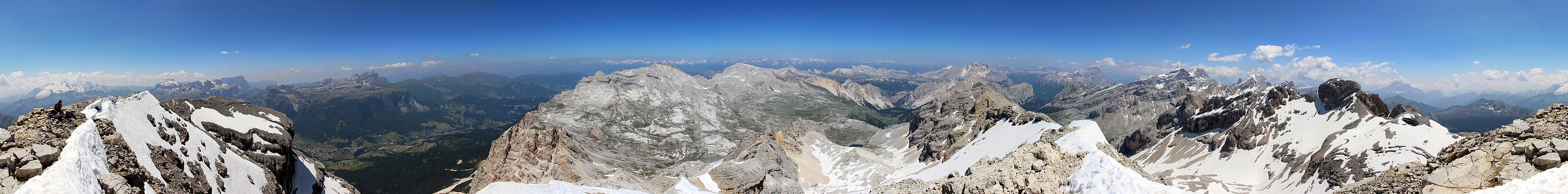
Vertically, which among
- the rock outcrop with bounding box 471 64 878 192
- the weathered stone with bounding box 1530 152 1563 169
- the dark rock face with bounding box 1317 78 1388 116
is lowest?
the rock outcrop with bounding box 471 64 878 192

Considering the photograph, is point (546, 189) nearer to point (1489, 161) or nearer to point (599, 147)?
point (1489, 161)

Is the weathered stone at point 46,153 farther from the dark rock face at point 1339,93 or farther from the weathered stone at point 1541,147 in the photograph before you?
the dark rock face at point 1339,93

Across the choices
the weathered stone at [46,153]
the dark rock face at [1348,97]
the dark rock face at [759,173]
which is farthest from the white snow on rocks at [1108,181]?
the dark rock face at [1348,97]

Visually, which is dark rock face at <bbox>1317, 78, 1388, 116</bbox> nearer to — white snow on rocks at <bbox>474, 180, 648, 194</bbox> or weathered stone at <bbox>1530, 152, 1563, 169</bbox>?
weathered stone at <bbox>1530, 152, 1563, 169</bbox>

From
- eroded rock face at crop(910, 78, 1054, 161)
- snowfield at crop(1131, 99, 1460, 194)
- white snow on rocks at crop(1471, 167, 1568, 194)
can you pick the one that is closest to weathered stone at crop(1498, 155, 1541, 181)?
white snow on rocks at crop(1471, 167, 1568, 194)

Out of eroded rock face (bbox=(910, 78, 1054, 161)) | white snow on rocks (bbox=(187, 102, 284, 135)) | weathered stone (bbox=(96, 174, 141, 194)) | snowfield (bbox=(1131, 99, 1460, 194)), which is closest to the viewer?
weathered stone (bbox=(96, 174, 141, 194))

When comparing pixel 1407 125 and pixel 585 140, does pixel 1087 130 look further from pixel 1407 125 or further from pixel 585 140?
pixel 585 140
